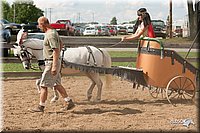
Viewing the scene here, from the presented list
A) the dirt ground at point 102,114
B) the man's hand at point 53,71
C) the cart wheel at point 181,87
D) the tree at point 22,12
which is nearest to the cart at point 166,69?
the cart wheel at point 181,87

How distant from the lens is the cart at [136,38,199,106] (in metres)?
7.18

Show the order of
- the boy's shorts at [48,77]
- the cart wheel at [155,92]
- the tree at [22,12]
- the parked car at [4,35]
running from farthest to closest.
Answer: the tree at [22,12], the parked car at [4,35], the cart wheel at [155,92], the boy's shorts at [48,77]

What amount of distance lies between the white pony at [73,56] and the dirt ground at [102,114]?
20.3 inches

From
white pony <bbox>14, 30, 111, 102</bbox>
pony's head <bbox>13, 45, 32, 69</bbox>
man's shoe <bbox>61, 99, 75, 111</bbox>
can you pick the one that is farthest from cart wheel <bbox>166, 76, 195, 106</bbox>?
pony's head <bbox>13, 45, 32, 69</bbox>

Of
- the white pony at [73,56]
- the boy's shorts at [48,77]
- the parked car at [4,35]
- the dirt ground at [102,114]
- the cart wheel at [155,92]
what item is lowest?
the dirt ground at [102,114]

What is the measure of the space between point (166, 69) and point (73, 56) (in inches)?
73.8

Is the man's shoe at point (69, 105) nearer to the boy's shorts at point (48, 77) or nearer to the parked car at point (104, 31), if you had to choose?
the boy's shorts at point (48, 77)

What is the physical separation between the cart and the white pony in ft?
2.98

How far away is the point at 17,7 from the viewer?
131ft

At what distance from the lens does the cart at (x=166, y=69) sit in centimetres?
718

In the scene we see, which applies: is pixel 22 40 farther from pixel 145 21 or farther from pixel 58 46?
pixel 145 21

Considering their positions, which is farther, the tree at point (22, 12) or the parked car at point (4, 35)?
the tree at point (22, 12)

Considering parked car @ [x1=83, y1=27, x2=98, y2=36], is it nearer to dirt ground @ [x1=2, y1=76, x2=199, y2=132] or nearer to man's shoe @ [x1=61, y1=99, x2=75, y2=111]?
dirt ground @ [x1=2, y1=76, x2=199, y2=132]

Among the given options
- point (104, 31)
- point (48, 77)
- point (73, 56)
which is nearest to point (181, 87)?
point (73, 56)
